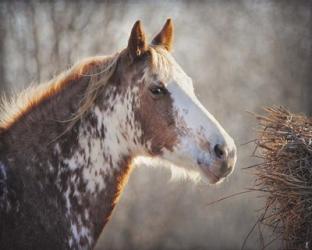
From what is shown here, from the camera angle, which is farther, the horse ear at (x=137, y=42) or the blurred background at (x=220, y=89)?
the blurred background at (x=220, y=89)

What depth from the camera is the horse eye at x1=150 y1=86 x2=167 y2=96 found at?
2639 millimetres

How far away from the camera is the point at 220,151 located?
2.49 m

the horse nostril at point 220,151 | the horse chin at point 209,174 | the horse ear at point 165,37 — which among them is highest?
the horse ear at point 165,37

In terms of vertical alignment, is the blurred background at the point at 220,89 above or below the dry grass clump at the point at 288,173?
below

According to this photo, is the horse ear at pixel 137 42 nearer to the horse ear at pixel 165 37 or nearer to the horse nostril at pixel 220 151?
the horse ear at pixel 165 37

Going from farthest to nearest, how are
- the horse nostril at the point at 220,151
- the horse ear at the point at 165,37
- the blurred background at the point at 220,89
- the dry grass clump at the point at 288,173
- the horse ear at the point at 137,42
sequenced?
the blurred background at the point at 220,89 < the horse ear at the point at 165,37 < the dry grass clump at the point at 288,173 < the horse ear at the point at 137,42 < the horse nostril at the point at 220,151

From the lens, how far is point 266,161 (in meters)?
3.14

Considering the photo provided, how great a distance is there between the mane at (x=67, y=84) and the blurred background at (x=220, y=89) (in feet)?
15.5

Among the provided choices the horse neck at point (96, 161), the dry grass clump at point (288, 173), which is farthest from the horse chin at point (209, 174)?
the dry grass clump at point (288, 173)

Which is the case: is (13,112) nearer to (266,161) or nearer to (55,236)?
(55,236)

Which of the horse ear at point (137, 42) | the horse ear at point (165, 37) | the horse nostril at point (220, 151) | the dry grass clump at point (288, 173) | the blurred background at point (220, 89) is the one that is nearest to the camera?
the horse nostril at point (220, 151)

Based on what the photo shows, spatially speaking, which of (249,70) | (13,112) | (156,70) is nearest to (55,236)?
(13,112)

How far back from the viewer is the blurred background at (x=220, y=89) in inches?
306

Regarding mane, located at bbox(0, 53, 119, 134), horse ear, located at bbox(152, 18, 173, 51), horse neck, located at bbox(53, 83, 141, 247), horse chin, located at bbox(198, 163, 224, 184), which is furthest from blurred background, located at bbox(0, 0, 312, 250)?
horse chin, located at bbox(198, 163, 224, 184)
